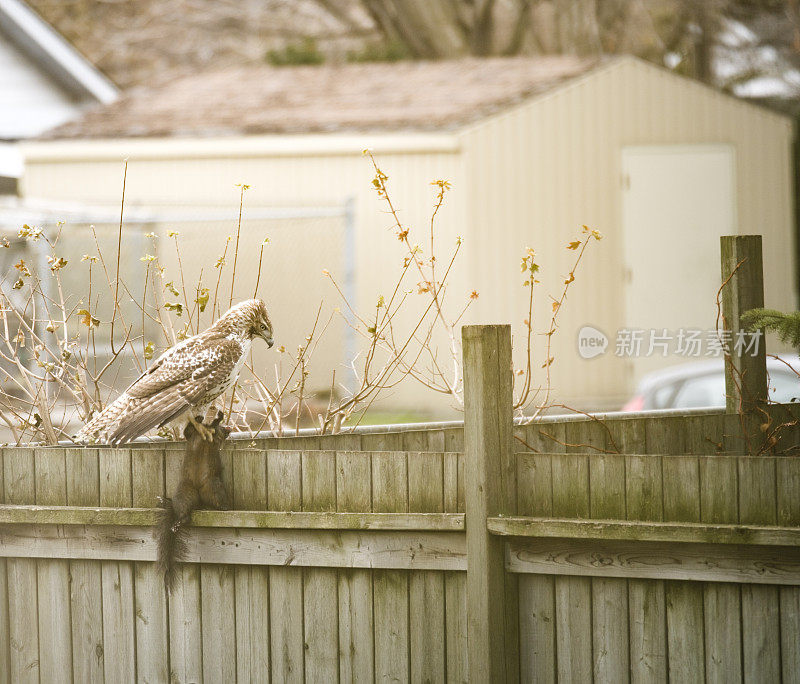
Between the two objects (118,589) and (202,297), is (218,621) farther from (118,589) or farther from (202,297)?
(202,297)

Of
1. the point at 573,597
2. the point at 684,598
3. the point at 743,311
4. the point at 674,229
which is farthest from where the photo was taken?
the point at 674,229

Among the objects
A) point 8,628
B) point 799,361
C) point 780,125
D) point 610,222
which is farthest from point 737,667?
point 780,125

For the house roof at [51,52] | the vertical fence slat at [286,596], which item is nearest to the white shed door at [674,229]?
the house roof at [51,52]

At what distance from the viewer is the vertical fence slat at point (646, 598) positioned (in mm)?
3830

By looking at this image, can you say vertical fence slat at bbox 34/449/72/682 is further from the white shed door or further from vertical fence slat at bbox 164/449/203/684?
the white shed door

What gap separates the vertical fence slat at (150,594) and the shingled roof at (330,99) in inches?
407

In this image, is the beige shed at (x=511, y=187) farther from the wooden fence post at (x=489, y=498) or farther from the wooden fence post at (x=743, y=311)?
the wooden fence post at (x=489, y=498)

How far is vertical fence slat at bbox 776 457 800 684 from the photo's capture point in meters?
3.65

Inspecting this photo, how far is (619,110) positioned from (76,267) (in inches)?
273

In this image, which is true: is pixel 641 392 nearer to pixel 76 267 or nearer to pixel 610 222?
pixel 610 222

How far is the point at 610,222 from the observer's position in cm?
1523

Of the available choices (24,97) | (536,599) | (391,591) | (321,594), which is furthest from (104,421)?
(24,97)

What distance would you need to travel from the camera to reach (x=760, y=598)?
3.71 meters

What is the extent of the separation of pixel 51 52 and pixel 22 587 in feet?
47.9
